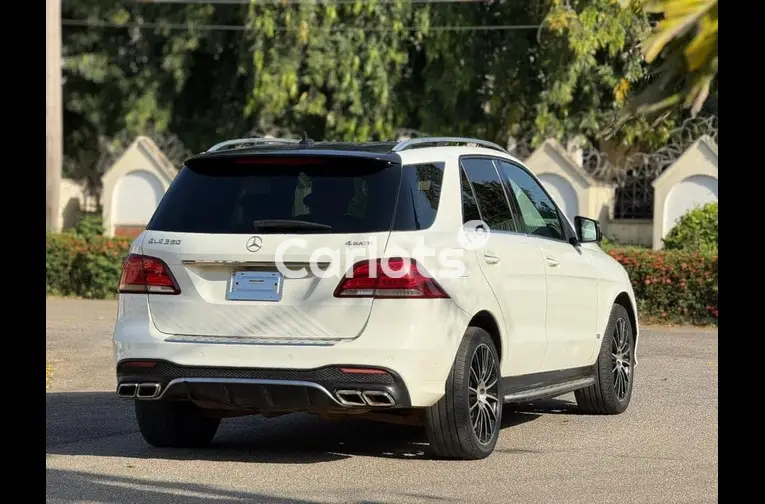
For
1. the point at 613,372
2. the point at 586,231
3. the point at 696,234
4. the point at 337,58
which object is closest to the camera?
the point at 586,231

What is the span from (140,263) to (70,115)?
3707cm

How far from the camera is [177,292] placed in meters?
7.95

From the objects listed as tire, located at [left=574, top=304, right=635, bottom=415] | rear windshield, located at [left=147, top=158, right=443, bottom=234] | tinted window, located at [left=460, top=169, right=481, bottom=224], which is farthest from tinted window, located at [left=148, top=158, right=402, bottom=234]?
tire, located at [left=574, top=304, right=635, bottom=415]

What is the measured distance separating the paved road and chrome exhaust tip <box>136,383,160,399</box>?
0.42 m

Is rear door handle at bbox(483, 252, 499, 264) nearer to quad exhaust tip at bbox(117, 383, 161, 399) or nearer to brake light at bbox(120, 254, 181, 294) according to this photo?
brake light at bbox(120, 254, 181, 294)

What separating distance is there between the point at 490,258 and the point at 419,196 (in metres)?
0.66

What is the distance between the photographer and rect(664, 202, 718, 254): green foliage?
22688 millimetres

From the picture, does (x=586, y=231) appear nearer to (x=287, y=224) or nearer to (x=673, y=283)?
(x=287, y=224)

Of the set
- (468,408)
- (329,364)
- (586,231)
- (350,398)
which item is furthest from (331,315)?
(586,231)

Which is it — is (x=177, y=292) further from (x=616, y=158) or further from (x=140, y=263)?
(x=616, y=158)

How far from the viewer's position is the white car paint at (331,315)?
24.8 ft

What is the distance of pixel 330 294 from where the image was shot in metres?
7.61

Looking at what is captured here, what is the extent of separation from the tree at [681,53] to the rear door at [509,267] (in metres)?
4.71

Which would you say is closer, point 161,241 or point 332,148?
point 161,241
